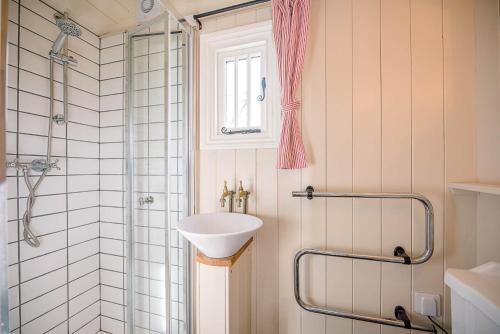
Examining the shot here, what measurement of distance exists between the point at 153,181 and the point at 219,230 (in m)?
0.50

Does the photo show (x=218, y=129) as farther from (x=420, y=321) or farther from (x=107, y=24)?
(x=420, y=321)

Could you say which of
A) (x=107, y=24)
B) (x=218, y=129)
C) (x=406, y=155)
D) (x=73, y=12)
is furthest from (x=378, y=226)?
(x=73, y=12)

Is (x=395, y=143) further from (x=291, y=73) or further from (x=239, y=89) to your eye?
(x=239, y=89)

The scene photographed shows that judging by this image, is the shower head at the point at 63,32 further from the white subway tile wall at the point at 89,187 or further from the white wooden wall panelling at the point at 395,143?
the white wooden wall panelling at the point at 395,143

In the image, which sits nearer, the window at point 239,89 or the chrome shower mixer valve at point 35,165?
the chrome shower mixer valve at point 35,165

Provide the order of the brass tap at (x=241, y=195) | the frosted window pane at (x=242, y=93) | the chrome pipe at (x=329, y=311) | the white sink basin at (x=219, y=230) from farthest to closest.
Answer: the frosted window pane at (x=242, y=93)
the brass tap at (x=241, y=195)
the chrome pipe at (x=329, y=311)
the white sink basin at (x=219, y=230)

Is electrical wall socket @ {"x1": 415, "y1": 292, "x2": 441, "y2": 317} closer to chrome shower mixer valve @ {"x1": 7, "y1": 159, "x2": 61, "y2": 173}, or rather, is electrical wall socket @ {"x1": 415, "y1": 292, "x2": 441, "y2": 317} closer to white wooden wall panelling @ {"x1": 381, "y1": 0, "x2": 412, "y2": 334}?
white wooden wall panelling @ {"x1": 381, "y1": 0, "x2": 412, "y2": 334}

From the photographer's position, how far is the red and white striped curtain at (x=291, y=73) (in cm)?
110

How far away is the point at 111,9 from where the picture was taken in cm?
136

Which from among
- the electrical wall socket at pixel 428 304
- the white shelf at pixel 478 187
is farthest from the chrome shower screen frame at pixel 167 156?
the white shelf at pixel 478 187

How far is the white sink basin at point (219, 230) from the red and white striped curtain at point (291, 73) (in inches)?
15.9

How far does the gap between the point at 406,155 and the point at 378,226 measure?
407 mm

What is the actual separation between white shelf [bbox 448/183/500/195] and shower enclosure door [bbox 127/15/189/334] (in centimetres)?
144

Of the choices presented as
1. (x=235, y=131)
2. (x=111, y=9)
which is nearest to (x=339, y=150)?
(x=235, y=131)
